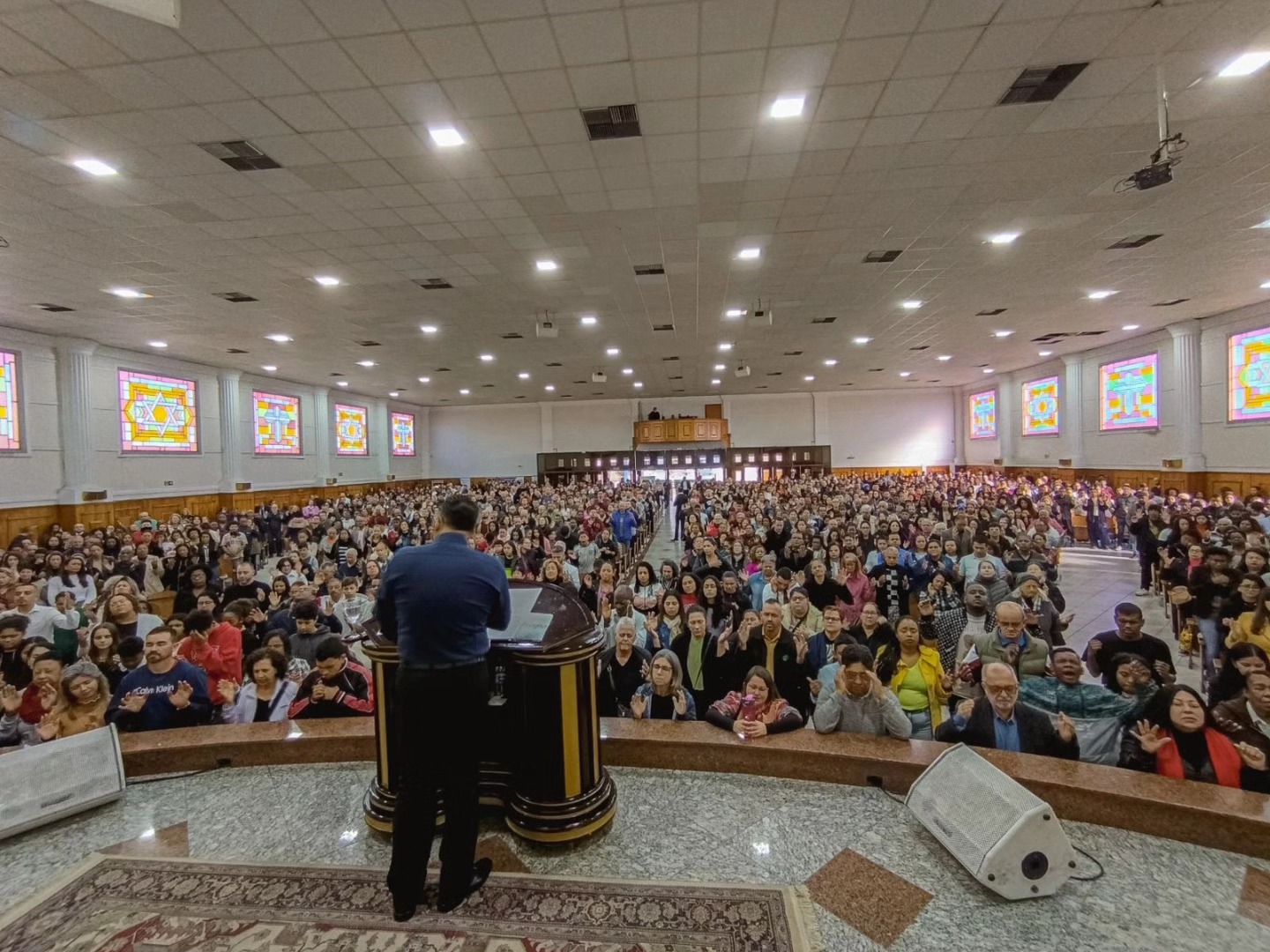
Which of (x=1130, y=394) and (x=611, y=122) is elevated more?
(x=611, y=122)

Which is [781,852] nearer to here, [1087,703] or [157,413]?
[1087,703]

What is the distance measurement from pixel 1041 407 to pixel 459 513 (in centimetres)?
2359

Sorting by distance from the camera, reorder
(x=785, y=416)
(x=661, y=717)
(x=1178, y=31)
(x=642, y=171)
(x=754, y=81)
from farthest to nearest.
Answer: (x=785, y=416)
(x=642, y=171)
(x=754, y=81)
(x=1178, y=31)
(x=661, y=717)

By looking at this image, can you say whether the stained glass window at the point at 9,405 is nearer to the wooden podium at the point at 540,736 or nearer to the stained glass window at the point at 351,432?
the stained glass window at the point at 351,432

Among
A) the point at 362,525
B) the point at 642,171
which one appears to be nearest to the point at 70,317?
the point at 362,525

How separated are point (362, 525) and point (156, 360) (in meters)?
7.81

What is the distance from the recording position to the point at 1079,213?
720cm

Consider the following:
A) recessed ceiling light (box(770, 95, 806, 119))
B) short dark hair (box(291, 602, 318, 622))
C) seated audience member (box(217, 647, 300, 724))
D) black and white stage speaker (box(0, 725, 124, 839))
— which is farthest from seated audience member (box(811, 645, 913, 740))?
recessed ceiling light (box(770, 95, 806, 119))

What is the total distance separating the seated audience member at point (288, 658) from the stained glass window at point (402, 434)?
23723 mm

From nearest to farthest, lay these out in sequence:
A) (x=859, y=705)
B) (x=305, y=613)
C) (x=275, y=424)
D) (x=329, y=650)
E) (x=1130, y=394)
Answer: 1. (x=859, y=705)
2. (x=329, y=650)
3. (x=305, y=613)
4. (x=1130, y=394)
5. (x=275, y=424)

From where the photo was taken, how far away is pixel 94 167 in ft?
17.8

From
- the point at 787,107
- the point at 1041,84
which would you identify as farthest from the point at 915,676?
the point at 1041,84

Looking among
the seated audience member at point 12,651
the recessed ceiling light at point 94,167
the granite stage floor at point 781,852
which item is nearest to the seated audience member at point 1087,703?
the granite stage floor at point 781,852

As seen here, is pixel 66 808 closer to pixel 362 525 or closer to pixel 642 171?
pixel 642 171
